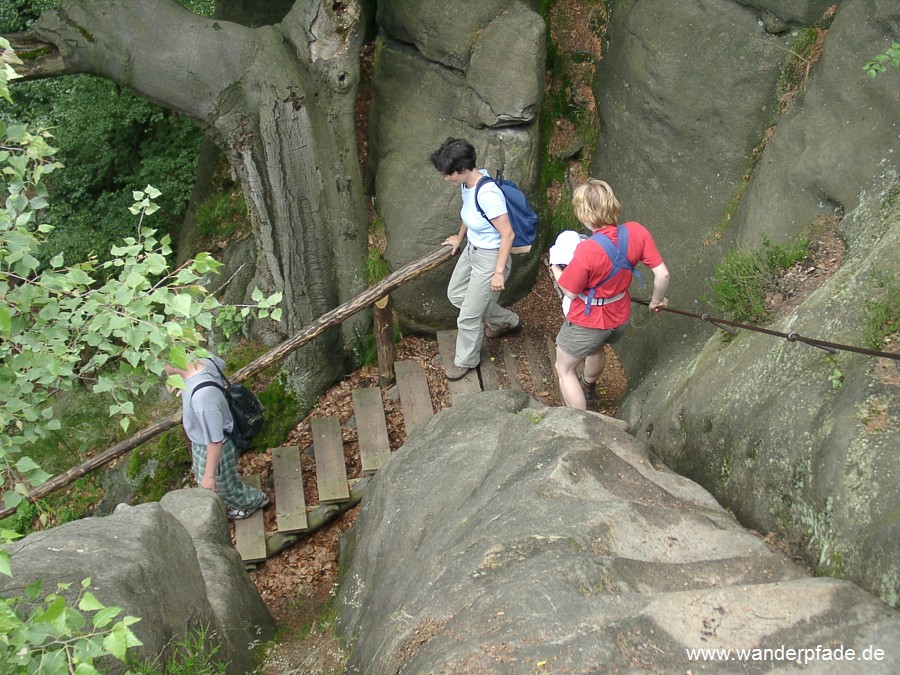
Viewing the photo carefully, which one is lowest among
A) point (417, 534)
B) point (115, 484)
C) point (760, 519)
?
point (115, 484)

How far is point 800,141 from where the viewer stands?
584 centimetres

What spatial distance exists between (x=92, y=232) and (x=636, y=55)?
7.46 meters

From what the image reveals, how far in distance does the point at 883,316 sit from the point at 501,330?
441 cm

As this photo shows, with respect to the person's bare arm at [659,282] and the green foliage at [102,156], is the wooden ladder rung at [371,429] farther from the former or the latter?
the green foliage at [102,156]

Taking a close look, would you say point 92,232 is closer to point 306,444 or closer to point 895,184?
point 306,444

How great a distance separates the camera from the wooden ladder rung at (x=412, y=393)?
7.86m

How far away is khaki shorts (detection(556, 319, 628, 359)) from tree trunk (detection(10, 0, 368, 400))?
3284 millimetres

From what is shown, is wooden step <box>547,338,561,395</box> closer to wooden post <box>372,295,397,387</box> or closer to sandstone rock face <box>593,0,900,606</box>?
sandstone rock face <box>593,0,900,606</box>

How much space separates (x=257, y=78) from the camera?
296 inches

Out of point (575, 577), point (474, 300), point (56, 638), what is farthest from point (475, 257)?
point (56, 638)

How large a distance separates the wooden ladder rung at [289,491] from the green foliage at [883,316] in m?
5.12

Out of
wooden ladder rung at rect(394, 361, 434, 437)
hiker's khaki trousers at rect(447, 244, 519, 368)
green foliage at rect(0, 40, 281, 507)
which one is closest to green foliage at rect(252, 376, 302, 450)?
wooden ladder rung at rect(394, 361, 434, 437)

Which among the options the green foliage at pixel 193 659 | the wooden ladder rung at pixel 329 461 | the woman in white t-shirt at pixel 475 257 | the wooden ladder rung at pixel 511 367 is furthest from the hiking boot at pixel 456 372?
the green foliage at pixel 193 659

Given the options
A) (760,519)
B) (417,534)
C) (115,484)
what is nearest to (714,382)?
(760,519)
